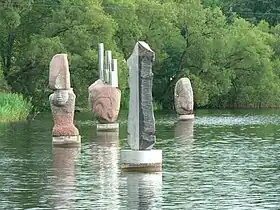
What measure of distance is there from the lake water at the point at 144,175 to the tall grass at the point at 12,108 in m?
10.5

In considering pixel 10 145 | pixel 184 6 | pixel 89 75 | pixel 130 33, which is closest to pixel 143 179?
pixel 10 145

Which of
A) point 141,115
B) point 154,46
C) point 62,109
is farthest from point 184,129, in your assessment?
point 154,46

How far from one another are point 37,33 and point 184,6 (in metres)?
13.8

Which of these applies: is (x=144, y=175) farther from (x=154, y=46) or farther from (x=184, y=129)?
(x=154, y=46)

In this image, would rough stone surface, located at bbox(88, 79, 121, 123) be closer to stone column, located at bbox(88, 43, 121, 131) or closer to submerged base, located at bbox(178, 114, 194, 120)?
stone column, located at bbox(88, 43, 121, 131)

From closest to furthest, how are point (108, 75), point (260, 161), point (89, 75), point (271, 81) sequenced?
1. point (260, 161)
2. point (108, 75)
3. point (89, 75)
4. point (271, 81)

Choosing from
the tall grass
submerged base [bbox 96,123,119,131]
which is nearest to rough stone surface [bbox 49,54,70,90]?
submerged base [bbox 96,123,119,131]

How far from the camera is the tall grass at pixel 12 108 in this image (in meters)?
42.1

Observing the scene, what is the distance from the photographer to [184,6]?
205 ft

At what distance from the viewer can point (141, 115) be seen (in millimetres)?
19016

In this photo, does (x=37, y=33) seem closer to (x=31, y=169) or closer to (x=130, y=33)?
(x=130, y=33)

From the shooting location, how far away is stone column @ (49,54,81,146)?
86.3ft

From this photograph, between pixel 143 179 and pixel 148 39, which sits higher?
pixel 148 39

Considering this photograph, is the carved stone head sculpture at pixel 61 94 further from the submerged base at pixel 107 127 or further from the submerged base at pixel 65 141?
the submerged base at pixel 107 127
